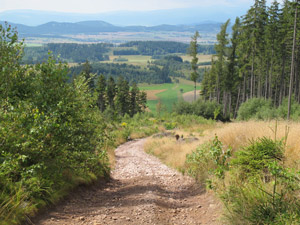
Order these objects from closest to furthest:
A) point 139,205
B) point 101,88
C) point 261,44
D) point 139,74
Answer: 1. point 139,205
2. point 261,44
3. point 101,88
4. point 139,74

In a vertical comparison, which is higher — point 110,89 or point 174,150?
point 174,150

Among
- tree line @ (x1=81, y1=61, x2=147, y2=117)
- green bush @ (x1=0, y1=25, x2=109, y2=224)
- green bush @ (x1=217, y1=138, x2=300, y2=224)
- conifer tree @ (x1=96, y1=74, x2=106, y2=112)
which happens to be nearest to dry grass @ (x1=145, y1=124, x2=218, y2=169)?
green bush @ (x1=0, y1=25, x2=109, y2=224)

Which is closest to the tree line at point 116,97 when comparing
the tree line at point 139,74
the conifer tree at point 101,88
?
the conifer tree at point 101,88

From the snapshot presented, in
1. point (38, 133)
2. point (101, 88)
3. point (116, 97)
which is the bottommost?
point (116, 97)

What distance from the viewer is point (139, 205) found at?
5.99m

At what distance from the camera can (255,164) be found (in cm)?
571

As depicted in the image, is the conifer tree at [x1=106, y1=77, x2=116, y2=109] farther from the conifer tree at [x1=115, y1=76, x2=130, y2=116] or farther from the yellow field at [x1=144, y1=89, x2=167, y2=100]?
the yellow field at [x1=144, y1=89, x2=167, y2=100]

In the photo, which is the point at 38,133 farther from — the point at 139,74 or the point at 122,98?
the point at 139,74

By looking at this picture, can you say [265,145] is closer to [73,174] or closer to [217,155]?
[217,155]

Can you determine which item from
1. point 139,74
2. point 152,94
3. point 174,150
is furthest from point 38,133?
point 139,74

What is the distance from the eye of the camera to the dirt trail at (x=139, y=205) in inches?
202

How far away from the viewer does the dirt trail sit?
513cm

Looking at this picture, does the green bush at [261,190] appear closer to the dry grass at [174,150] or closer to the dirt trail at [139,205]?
the dirt trail at [139,205]

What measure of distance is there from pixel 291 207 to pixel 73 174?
5.21 meters
